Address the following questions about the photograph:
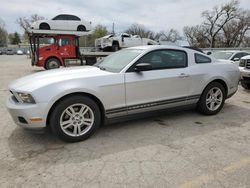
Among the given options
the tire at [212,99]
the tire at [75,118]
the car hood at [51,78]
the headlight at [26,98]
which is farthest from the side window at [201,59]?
the headlight at [26,98]

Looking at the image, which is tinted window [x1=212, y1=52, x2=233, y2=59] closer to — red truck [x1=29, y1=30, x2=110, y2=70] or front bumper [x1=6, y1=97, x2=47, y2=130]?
red truck [x1=29, y1=30, x2=110, y2=70]

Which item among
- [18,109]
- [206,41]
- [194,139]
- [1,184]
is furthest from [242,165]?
[206,41]

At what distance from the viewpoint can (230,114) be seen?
486cm

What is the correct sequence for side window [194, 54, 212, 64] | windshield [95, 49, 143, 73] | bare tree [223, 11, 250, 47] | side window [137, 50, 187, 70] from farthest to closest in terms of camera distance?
bare tree [223, 11, 250, 47], side window [194, 54, 212, 64], side window [137, 50, 187, 70], windshield [95, 49, 143, 73]

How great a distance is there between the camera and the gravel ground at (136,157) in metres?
2.48

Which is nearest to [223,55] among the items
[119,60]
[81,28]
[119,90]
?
[119,60]

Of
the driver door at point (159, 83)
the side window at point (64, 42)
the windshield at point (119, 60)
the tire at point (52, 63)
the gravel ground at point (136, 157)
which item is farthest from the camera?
the side window at point (64, 42)

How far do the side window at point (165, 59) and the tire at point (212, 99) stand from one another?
81 centimetres

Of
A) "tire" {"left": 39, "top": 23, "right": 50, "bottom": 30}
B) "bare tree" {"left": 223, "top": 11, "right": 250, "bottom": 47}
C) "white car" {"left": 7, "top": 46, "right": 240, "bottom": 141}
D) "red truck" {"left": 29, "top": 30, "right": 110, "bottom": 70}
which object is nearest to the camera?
"white car" {"left": 7, "top": 46, "right": 240, "bottom": 141}

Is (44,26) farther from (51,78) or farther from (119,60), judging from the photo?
(51,78)

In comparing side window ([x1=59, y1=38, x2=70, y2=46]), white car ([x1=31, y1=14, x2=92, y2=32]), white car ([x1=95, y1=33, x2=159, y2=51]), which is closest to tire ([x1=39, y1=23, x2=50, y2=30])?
white car ([x1=31, y1=14, x2=92, y2=32])

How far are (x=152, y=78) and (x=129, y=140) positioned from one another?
3.80 feet

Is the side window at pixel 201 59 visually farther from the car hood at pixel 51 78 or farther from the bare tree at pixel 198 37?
the bare tree at pixel 198 37

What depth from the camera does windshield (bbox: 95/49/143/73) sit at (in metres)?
3.87
